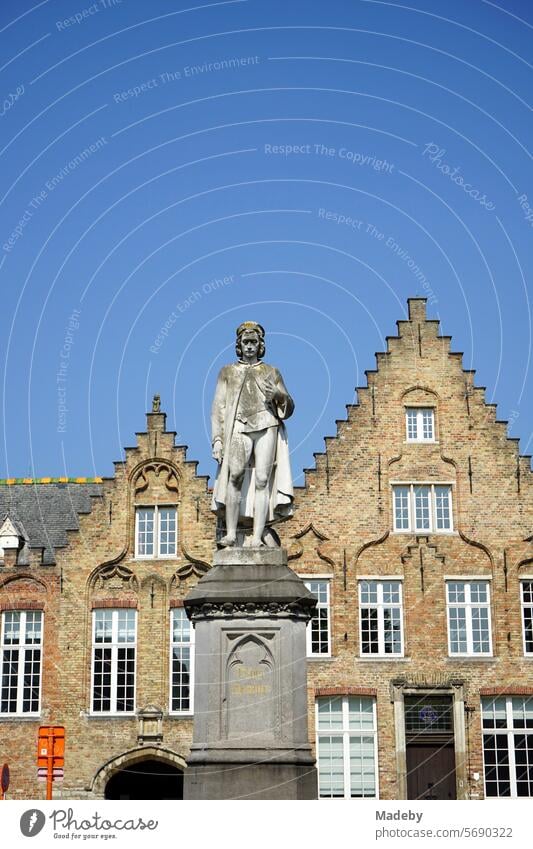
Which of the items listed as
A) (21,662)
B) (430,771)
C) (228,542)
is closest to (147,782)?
(21,662)

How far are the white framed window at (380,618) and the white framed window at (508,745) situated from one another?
104 inches

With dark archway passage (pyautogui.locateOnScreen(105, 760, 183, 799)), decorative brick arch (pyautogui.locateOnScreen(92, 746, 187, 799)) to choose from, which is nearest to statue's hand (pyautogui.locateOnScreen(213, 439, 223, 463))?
decorative brick arch (pyautogui.locateOnScreen(92, 746, 187, 799))

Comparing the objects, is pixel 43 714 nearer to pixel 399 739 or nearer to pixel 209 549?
pixel 209 549

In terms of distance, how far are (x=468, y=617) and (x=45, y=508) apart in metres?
12.8

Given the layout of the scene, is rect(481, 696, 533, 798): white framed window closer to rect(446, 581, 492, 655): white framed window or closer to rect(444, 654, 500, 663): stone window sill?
rect(444, 654, 500, 663): stone window sill

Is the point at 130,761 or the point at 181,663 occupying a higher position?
the point at 181,663

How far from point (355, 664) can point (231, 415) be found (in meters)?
17.5

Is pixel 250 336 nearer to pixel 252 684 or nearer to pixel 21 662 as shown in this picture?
pixel 252 684

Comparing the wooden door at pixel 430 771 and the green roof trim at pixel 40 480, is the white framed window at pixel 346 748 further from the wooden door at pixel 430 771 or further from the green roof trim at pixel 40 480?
the green roof trim at pixel 40 480

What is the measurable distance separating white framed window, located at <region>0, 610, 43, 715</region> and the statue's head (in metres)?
18.7
